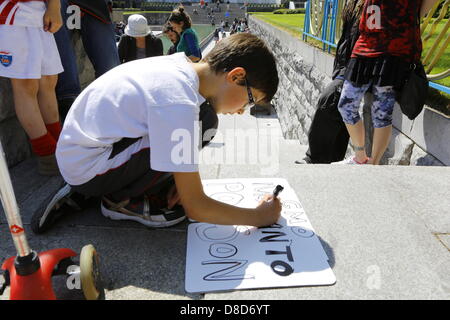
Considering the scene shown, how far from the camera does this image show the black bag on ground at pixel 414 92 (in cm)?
247

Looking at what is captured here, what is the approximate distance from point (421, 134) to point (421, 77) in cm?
40

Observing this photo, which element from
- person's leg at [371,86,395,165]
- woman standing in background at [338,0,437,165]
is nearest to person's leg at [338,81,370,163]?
woman standing in background at [338,0,437,165]

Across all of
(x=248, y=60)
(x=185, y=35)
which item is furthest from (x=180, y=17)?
(x=248, y=60)

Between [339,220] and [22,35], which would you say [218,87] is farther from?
[22,35]

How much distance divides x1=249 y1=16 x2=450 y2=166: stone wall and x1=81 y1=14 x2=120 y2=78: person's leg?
2.35 meters

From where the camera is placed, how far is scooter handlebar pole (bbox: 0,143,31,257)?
1.01 meters

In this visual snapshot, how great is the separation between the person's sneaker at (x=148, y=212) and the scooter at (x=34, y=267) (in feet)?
1.47

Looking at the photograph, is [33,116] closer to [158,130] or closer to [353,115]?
[158,130]

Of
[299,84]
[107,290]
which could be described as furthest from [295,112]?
[107,290]

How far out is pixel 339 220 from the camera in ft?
5.88

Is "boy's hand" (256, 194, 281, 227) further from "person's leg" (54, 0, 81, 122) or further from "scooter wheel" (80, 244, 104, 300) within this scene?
"person's leg" (54, 0, 81, 122)

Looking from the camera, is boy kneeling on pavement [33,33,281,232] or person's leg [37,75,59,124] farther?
person's leg [37,75,59,124]

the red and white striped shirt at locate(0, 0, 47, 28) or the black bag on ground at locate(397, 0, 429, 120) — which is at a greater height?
the red and white striped shirt at locate(0, 0, 47, 28)

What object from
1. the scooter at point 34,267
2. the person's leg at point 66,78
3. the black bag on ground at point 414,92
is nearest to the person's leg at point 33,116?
the person's leg at point 66,78
